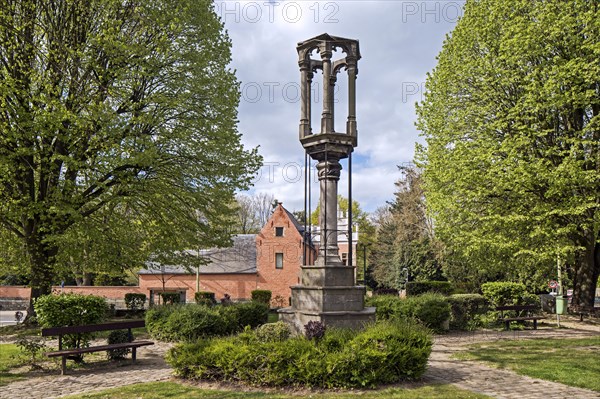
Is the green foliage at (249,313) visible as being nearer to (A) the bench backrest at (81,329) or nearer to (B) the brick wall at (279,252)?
(A) the bench backrest at (81,329)

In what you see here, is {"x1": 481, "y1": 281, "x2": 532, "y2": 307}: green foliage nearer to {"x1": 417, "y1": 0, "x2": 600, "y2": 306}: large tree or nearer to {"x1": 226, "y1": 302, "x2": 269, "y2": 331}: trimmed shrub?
{"x1": 417, "y1": 0, "x2": 600, "y2": 306}: large tree

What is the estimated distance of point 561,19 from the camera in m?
16.5

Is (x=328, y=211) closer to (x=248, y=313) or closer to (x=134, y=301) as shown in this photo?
(x=248, y=313)

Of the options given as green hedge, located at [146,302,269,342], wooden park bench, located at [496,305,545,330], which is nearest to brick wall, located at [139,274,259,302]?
green hedge, located at [146,302,269,342]

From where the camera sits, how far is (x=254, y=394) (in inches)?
285

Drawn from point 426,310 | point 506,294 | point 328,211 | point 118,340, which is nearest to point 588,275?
point 506,294

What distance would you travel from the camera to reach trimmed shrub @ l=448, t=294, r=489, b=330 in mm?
16125

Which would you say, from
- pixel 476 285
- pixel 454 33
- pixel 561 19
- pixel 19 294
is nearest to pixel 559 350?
pixel 561 19

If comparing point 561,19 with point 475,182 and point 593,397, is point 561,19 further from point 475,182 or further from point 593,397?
point 593,397

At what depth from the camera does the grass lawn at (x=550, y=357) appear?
8.35 meters

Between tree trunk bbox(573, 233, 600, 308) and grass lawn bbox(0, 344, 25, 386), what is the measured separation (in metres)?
20.4

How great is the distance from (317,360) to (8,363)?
25.0ft

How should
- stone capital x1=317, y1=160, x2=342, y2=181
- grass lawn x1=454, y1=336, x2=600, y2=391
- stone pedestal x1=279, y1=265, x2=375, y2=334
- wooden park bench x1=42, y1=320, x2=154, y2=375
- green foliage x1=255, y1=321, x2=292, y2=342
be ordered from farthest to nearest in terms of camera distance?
stone capital x1=317, y1=160, x2=342, y2=181
stone pedestal x1=279, y1=265, x2=375, y2=334
wooden park bench x1=42, y1=320, x2=154, y2=375
green foliage x1=255, y1=321, x2=292, y2=342
grass lawn x1=454, y1=336, x2=600, y2=391

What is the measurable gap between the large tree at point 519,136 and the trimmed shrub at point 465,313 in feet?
7.76
